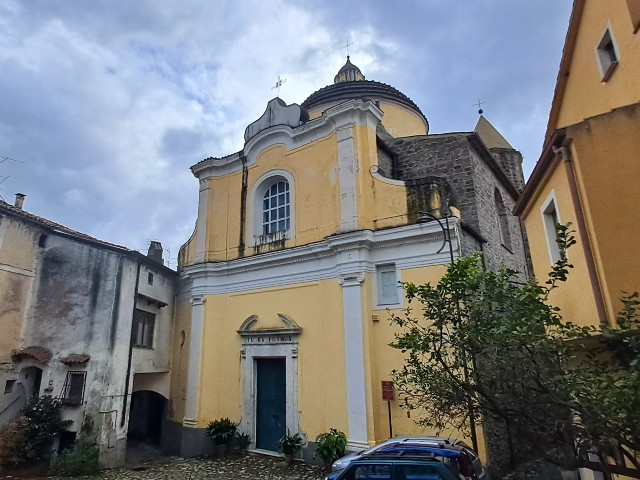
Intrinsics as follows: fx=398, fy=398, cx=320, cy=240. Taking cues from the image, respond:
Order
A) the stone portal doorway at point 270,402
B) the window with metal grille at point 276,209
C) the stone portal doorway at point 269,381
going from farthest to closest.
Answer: the window with metal grille at point 276,209 → the stone portal doorway at point 270,402 → the stone portal doorway at point 269,381

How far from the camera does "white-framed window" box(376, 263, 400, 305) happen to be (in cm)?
966

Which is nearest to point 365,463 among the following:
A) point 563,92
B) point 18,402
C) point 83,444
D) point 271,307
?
point 271,307

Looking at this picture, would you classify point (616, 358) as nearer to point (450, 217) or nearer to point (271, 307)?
point (450, 217)

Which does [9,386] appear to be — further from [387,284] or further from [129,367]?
[387,284]

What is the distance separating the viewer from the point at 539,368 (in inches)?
158

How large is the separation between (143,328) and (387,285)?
7.46m

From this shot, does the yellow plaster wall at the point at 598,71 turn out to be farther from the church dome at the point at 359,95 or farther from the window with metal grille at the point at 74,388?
the window with metal grille at the point at 74,388

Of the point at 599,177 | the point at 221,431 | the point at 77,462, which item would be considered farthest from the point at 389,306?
the point at 77,462

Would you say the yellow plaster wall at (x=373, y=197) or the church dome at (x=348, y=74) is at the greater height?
the church dome at (x=348, y=74)

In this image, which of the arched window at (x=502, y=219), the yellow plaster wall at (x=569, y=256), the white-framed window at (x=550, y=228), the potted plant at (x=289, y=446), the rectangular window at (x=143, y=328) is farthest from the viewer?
the arched window at (x=502, y=219)

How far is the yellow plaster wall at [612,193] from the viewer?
4777 mm

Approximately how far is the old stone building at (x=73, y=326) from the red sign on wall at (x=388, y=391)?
6738 millimetres

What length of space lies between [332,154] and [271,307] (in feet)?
15.3

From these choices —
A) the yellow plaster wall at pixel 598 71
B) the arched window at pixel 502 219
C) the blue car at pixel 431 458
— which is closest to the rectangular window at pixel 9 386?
the blue car at pixel 431 458
